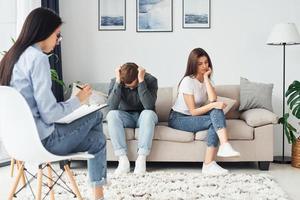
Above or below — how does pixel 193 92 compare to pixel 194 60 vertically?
below

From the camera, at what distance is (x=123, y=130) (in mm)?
4129

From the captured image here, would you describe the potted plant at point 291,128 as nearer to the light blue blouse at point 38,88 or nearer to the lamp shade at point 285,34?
the lamp shade at point 285,34

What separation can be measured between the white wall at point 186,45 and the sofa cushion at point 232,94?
0.40 metres

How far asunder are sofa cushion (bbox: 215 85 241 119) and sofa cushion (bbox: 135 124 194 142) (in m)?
0.74

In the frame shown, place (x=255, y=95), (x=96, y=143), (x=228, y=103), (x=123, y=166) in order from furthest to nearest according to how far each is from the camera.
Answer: (x=255, y=95)
(x=228, y=103)
(x=123, y=166)
(x=96, y=143)

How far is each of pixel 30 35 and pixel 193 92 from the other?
6.95 feet

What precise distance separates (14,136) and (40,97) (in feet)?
0.79

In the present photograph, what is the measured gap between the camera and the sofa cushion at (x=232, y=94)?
471 centimetres

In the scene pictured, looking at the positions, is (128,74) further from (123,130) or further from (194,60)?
(194,60)

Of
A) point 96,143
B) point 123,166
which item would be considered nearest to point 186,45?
point 123,166

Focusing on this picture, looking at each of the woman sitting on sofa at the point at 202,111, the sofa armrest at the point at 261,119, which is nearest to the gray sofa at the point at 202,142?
the sofa armrest at the point at 261,119

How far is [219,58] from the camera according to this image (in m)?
5.16

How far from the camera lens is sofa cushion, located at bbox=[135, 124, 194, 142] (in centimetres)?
414

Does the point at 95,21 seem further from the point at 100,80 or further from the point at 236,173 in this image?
the point at 236,173
